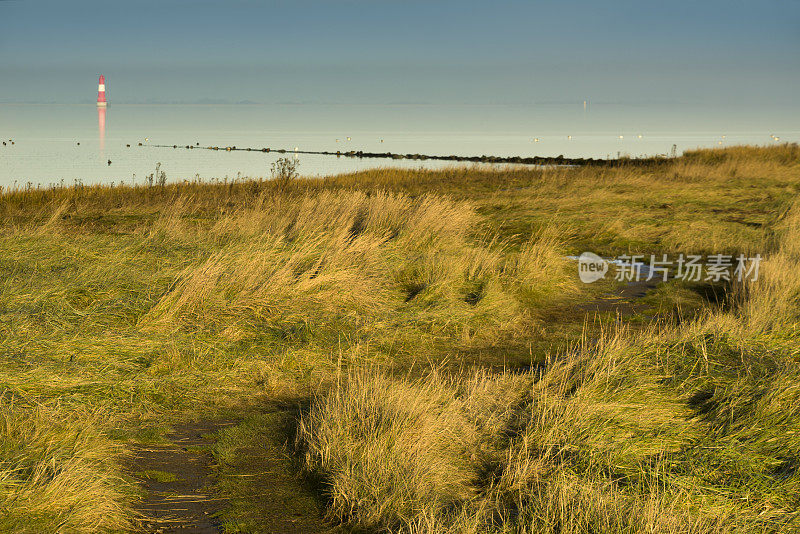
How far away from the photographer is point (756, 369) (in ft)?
20.0

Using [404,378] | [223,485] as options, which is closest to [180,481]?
[223,485]

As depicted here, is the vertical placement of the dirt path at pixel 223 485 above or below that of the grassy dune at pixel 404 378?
below

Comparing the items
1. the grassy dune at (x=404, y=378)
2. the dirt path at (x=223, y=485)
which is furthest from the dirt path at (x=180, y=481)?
the grassy dune at (x=404, y=378)

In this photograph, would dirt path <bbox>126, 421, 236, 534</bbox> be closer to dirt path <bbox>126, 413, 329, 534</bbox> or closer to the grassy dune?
dirt path <bbox>126, 413, 329, 534</bbox>

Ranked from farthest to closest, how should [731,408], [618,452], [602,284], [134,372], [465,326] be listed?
[602,284]
[465,326]
[134,372]
[731,408]
[618,452]

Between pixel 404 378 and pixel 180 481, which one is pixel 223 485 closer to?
pixel 180 481

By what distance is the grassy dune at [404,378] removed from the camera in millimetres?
4035

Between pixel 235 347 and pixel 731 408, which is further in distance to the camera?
pixel 235 347

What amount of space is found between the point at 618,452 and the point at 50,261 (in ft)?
23.7

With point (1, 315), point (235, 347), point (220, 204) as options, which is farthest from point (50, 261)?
point (220, 204)

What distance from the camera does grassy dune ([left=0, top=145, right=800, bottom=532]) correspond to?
159 inches

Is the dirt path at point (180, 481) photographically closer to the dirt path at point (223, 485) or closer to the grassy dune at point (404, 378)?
the dirt path at point (223, 485)

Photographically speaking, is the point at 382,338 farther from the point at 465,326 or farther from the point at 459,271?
the point at 459,271

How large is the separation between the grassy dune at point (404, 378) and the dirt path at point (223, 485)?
80 millimetres
